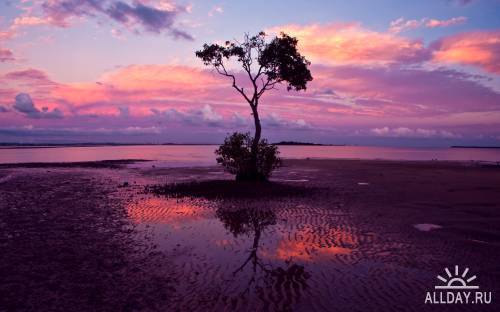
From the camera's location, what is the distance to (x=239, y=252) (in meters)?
13.6

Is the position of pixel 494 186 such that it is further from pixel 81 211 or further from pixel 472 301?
pixel 81 211

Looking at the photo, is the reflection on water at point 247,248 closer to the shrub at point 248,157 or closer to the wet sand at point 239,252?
the wet sand at point 239,252

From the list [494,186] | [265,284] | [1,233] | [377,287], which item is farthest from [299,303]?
[494,186]

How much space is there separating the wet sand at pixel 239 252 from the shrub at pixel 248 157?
29.6ft

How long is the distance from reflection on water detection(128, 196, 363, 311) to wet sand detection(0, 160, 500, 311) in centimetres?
5
